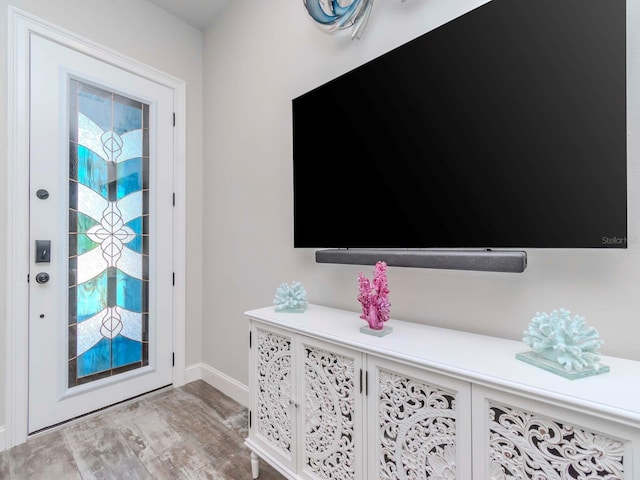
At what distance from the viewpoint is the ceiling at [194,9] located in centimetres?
232

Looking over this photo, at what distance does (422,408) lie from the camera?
2.96ft

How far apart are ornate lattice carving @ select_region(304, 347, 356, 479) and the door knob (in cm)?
178

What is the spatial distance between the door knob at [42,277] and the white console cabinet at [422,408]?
4.66ft

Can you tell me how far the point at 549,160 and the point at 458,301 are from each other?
1.94 ft

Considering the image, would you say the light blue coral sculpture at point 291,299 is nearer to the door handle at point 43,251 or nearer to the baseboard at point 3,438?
the door handle at point 43,251

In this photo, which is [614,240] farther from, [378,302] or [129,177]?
[129,177]

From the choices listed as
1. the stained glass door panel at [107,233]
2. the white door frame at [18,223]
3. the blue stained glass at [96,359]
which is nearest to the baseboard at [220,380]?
the stained glass door panel at [107,233]

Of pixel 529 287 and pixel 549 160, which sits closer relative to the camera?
pixel 549 160

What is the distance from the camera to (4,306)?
1.71 meters

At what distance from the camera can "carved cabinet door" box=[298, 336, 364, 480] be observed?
1.05 meters

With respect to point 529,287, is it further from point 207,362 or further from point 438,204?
point 207,362

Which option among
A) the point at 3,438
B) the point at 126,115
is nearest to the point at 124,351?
the point at 3,438

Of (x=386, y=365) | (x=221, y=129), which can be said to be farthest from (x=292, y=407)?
(x=221, y=129)

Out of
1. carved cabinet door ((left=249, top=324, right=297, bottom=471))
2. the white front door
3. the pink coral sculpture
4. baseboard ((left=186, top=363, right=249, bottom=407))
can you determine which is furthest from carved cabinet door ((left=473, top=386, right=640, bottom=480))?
the white front door
